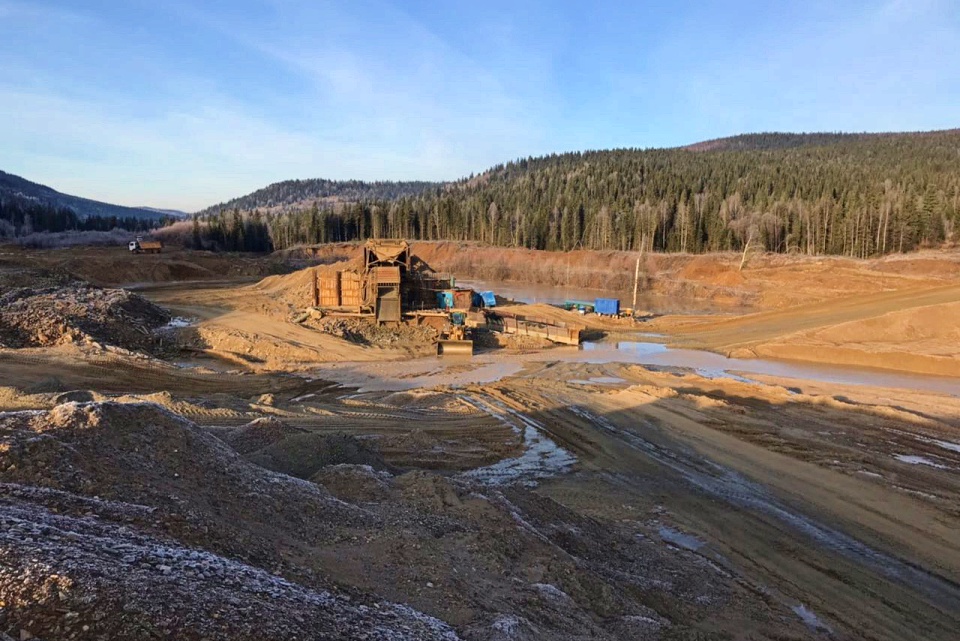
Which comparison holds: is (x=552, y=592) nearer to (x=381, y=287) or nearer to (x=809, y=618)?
(x=809, y=618)

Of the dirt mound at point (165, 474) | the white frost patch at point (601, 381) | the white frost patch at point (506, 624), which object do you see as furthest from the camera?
the white frost patch at point (601, 381)

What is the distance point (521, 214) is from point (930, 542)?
3567 inches

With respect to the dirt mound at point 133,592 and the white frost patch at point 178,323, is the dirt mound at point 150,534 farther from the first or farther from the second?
the white frost patch at point 178,323

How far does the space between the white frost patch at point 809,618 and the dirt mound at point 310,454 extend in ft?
23.0

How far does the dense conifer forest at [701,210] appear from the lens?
70812 millimetres

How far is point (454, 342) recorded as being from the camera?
1194 inches

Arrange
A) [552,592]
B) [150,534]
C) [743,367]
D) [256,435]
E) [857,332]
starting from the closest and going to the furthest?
[150,534] < [552,592] < [256,435] < [743,367] < [857,332]

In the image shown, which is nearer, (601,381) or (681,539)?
(681,539)

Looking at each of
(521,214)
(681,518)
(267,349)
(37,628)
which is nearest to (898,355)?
(681,518)

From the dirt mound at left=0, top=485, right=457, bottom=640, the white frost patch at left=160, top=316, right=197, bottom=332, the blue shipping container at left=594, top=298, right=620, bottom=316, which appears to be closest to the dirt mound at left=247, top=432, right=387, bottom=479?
the dirt mound at left=0, top=485, right=457, bottom=640

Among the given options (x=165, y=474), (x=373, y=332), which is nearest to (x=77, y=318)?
(x=373, y=332)

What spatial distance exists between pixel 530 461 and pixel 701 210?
242ft

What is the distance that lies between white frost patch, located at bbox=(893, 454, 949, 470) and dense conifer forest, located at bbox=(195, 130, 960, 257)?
197 feet

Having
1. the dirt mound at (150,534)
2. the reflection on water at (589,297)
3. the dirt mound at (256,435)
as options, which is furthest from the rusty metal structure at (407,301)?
the dirt mound at (150,534)
